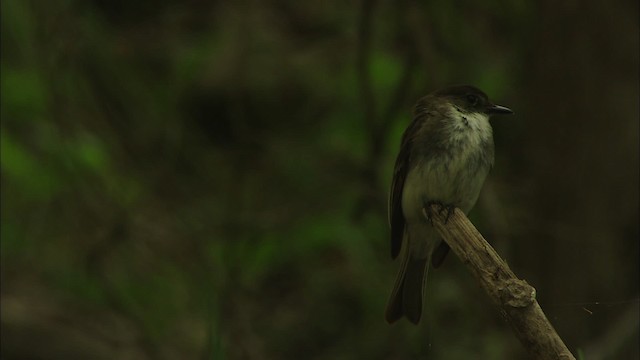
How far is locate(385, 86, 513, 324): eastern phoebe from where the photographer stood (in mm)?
2984

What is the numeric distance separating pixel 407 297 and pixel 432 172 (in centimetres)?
40

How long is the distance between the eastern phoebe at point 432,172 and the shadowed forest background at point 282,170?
2.32ft

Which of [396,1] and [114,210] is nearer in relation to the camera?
[396,1]

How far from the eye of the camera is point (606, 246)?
13.4 ft

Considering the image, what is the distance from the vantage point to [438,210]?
287 cm

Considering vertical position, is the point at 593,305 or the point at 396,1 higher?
the point at 396,1

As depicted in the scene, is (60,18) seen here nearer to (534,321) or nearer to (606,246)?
(606,246)

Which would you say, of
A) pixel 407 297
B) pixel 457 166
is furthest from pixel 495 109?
pixel 407 297

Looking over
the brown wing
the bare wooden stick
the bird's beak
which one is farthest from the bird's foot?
the bare wooden stick

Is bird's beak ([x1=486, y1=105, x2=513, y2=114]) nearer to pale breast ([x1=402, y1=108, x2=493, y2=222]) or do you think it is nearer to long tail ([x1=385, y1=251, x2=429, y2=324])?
pale breast ([x1=402, y1=108, x2=493, y2=222])

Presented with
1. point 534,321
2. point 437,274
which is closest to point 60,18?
point 437,274

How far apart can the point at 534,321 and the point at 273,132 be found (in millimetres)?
3936

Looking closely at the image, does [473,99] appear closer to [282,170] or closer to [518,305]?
[518,305]

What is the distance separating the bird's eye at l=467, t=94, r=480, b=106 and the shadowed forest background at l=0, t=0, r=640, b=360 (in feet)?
3.51
